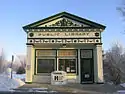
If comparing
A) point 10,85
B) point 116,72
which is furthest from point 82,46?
point 116,72

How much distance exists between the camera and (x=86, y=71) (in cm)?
2248

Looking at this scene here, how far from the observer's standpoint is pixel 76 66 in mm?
22531

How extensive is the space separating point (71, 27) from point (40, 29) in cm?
290

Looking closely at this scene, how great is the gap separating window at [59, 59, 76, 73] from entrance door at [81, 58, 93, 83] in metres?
0.87

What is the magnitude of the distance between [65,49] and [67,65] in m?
1.56

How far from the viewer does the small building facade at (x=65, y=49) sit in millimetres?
21656

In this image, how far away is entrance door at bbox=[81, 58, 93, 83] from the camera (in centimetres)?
2241

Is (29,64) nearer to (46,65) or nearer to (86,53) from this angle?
(46,65)

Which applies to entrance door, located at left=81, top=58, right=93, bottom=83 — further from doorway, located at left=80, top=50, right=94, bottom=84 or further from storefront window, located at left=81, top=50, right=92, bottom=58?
storefront window, located at left=81, top=50, right=92, bottom=58

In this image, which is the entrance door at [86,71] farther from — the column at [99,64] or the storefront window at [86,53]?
the column at [99,64]

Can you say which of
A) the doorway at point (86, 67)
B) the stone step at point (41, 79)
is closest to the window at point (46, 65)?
the stone step at point (41, 79)

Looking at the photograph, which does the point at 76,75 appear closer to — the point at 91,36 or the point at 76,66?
the point at 76,66

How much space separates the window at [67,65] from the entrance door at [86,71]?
2.85 ft

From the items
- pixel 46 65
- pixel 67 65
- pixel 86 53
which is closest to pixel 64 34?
pixel 86 53
